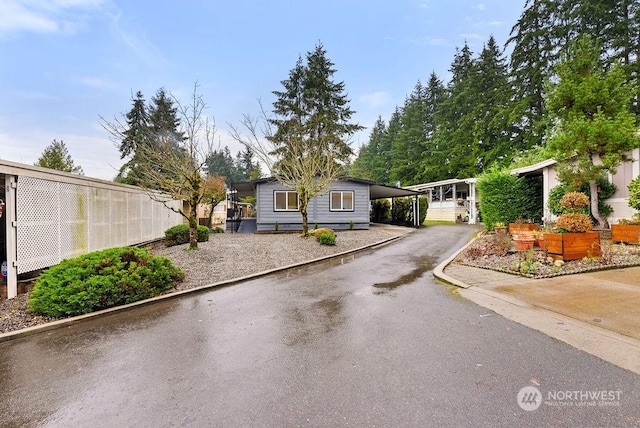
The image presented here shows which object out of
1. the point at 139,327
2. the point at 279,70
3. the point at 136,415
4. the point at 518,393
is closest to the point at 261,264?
the point at 139,327

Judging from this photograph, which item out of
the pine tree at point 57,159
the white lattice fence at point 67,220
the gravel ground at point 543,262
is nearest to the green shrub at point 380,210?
the gravel ground at point 543,262

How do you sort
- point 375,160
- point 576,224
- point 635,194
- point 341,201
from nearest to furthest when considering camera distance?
1. point 576,224
2. point 635,194
3. point 341,201
4. point 375,160

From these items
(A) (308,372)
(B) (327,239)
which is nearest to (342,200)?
(B) (327,239)

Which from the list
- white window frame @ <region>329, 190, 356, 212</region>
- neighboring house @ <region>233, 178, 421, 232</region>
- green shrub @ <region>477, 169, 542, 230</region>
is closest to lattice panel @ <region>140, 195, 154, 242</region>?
neighboring house @ <region>233, 178, 421, 232</region>

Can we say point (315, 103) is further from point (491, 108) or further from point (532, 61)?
point (532, 61)

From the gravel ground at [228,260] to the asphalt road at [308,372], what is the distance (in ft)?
3.22

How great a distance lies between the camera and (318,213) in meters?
18.4

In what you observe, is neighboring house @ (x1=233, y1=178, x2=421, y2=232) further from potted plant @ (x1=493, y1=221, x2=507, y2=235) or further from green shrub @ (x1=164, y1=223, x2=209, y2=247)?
potted plant @ (x1=493, y1=221, x2=507, y2=235)

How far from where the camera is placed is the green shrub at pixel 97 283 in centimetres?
466

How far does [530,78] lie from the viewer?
947 inches

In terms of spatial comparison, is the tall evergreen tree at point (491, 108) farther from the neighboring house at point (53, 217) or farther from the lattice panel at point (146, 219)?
the neighboring house at point (53, 217)

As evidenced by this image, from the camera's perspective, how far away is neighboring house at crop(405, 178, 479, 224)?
2252 centimetres

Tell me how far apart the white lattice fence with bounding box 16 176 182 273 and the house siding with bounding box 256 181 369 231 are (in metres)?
7.62
